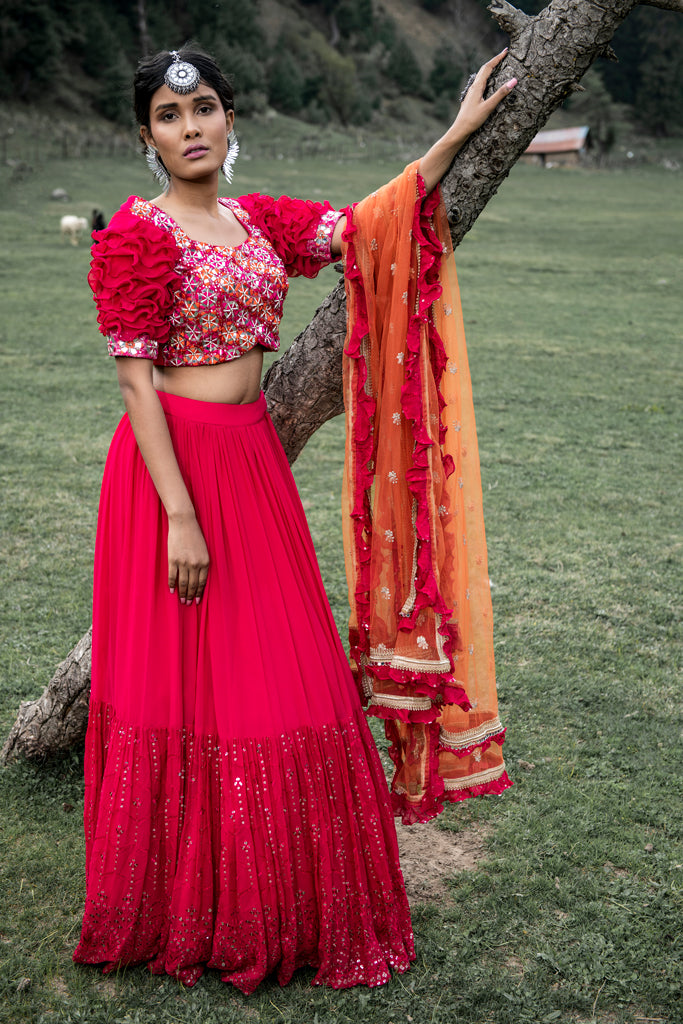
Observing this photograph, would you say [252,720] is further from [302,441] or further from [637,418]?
[637,418]

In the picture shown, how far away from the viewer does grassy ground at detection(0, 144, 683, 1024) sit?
97.5 inches

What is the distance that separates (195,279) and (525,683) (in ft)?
8.22

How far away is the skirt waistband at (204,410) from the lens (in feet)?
7.93

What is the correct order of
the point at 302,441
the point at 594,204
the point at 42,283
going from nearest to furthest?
the point at 302,441 → the point at 42,283 → the point at 594,204

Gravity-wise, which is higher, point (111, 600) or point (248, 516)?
point (248, 516)

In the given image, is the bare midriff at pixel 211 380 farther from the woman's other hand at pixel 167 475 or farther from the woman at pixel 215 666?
the woman's other hand at pixel 167 475

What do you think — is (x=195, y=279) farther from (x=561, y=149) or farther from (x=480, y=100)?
(x=561, y=149)

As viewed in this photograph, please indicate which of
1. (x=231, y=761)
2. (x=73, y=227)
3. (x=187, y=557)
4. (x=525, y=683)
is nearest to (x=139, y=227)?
(x=187, y=557)

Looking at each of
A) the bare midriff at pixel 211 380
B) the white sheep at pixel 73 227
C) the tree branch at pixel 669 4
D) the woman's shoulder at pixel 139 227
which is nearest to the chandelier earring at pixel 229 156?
the woman's shoulder at pixel 139 227

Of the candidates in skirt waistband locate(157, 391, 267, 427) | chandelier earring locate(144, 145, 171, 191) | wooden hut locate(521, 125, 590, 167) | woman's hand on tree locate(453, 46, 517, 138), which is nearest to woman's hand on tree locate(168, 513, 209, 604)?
skirt waistband locate(157, 391, 267, 427)

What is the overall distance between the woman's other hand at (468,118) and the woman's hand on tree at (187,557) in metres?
1.09

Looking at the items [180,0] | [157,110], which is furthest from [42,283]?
[180,0]

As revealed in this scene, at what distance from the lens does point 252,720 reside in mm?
2346

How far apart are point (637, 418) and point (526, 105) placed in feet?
20.6
